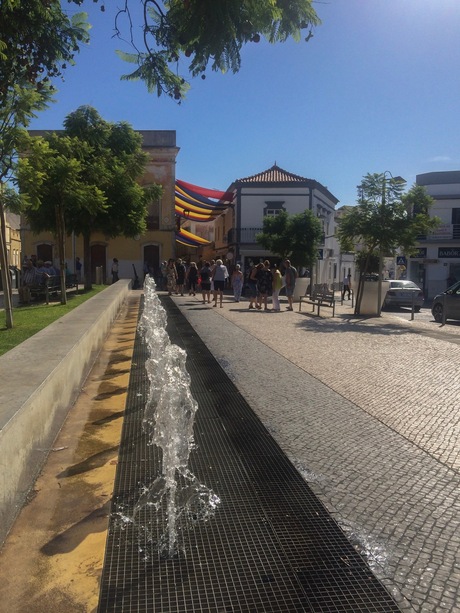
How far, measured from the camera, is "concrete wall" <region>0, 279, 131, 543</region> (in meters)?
3.39

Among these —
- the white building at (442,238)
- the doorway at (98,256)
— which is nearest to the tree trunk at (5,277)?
the doorway at (98,256)

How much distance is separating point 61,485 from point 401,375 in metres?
5.51

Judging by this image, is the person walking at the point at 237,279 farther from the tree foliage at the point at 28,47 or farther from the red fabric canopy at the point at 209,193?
the red fabric canopy at the point at 209,193

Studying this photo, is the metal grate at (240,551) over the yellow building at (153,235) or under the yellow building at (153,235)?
under

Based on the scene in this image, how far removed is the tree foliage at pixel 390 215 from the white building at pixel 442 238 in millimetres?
23144

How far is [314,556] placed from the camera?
3.15m

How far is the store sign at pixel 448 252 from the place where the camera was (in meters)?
39.4

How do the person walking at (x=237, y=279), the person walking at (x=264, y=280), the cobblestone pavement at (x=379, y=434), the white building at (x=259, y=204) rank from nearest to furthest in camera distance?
the cobblestone pavement at (x=379, y=434) < the person walking at (x=264, y=280) < the person walking at (x=237, y=279) < the white building at (x=259, y=204)

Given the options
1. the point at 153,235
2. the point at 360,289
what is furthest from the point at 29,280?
the point at 153,235

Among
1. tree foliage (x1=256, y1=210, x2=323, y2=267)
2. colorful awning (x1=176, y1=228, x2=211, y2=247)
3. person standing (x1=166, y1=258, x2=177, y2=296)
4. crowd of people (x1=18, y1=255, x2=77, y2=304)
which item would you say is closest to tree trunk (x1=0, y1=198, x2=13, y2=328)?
crowd of people (x1=18, y1=255, x2=77, y2=304)

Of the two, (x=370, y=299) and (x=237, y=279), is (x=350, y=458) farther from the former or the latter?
(x=237, y=279)

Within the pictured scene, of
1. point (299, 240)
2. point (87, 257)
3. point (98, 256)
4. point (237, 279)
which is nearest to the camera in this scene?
point (237, 279)

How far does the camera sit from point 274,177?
4362 centimetres

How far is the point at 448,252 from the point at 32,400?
129 feet
